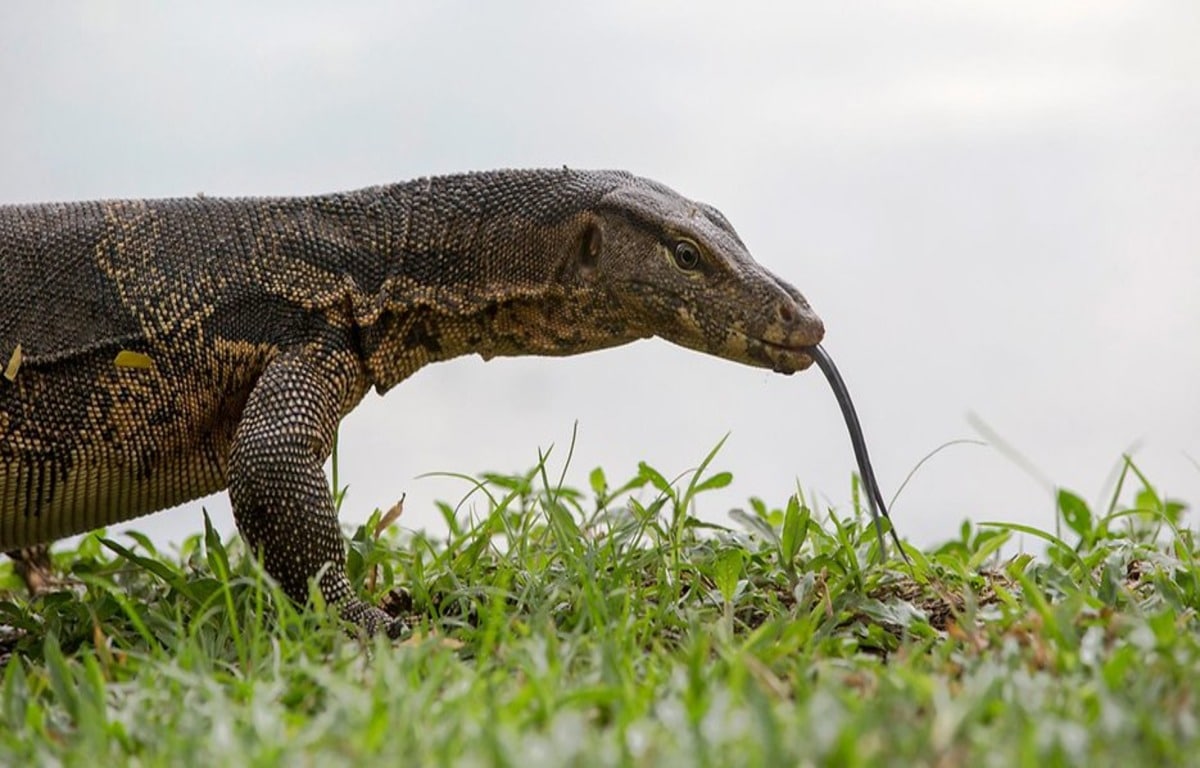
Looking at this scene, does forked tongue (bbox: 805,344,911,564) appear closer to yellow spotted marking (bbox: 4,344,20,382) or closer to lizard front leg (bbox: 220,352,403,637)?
lizard front leg (bbox: 220,352,403,637)

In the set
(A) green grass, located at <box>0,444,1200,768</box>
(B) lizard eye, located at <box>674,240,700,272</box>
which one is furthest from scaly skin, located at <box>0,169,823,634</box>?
(A) green grass, located at <box>0,444,1200,768</box>

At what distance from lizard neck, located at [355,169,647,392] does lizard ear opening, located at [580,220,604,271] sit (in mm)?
21

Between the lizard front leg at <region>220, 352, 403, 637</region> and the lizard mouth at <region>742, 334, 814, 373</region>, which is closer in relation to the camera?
the lizard front leg at <region>220, 352, 403, 637</region>

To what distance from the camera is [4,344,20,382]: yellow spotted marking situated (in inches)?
183

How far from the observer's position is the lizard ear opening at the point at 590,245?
4848mm

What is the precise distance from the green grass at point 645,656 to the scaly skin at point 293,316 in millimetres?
343

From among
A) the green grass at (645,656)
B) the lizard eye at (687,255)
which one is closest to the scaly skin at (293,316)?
the lizard eye at (687,255)

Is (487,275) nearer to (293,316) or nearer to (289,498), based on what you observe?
(293,316)

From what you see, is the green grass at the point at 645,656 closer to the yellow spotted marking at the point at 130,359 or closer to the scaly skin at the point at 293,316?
the scaly skin at the point at 293,316

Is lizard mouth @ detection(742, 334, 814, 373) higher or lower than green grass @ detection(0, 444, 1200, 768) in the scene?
higher

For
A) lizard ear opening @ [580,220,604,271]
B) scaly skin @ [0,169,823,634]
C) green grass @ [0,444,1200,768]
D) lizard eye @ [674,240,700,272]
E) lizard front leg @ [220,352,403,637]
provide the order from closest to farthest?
green grass @ [0,444,1200,768], lizard front leg @ [220,352,403,637], scaly skin @ [0,169,823,634], lizard eye @ [674,240,700,272], lizard ear opening @ [580,220,604,271]

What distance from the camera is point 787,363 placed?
4.62 metres

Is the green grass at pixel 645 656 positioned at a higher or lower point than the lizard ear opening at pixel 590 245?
lower

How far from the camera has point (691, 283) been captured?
4.68m
